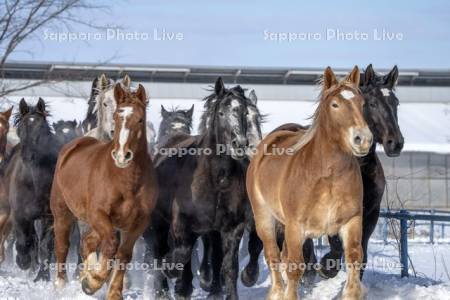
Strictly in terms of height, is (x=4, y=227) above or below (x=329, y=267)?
above

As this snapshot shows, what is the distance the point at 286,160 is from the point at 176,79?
941 inches

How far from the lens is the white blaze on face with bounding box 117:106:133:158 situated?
8320 mm

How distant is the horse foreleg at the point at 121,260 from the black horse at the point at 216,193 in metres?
0.79

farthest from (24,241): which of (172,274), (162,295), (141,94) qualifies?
(141,94)

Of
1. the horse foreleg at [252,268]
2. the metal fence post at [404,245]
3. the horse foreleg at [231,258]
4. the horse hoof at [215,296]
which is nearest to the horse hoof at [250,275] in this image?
the horse foreleg at [252,268]

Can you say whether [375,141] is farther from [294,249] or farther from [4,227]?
[4,227]

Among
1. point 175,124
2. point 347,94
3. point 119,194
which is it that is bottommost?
point 119,194

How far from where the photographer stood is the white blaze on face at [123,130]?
8.32 m

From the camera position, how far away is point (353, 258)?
7.30m

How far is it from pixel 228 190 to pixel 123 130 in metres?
1.67

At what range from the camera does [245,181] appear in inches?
385

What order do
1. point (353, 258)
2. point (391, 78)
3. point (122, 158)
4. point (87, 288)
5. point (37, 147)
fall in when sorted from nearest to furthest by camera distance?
1. point (353, 258)
2. point (122, 158)
3. point (87, 288)
4. point (391, 78)
5. point (37, 147)

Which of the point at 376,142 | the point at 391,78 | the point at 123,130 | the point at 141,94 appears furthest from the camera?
the point at 391,78

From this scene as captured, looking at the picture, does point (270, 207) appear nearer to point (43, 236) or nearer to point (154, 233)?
point (154, 233)
